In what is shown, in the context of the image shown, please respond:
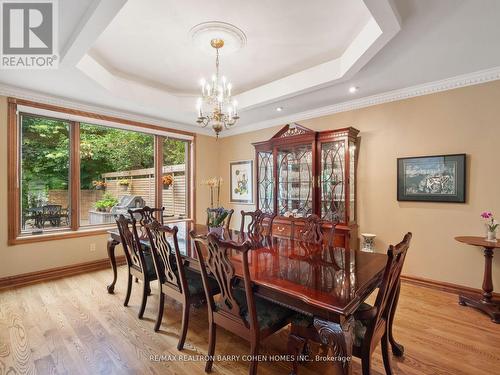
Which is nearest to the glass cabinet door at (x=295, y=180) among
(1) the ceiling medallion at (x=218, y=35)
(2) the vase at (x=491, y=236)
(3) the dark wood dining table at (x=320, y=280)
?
(3) the dark wood dining table at (x=320, y=280)

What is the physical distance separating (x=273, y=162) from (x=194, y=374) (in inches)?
126

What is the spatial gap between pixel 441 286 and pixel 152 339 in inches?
132

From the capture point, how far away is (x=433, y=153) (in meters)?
3.16

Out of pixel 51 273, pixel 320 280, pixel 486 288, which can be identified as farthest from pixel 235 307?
pixel 51 273

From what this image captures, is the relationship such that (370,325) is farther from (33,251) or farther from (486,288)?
(33,251)

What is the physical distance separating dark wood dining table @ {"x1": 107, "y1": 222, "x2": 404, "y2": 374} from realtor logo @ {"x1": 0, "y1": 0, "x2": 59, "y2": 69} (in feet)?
6.76

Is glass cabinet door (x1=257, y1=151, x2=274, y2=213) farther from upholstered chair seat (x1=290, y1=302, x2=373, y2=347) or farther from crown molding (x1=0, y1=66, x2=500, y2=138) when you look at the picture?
upholstered chair seat (x1=290, y1=302, x2=373, y2=347)

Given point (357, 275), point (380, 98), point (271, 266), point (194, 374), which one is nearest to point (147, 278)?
point (194, 374)

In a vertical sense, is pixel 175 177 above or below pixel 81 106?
below

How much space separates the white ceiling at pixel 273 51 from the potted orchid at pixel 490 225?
→ 1616mm

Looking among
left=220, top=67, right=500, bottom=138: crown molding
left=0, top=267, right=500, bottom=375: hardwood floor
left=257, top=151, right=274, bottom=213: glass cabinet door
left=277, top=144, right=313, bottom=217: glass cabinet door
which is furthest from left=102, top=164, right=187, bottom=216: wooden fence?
left=277, top=144, right=313, bottom=217: glass cabinet door

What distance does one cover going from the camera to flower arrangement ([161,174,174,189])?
4926 millimetres

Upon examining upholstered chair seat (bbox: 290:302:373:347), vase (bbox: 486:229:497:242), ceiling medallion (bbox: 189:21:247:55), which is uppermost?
ceiling medallion (bbox: 189:21:247:55)

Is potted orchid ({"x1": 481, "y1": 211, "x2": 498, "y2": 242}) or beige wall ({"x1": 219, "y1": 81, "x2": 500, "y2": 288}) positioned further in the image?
beige wall ({"x1": 219, "y1": 81, "x2": 500, "y2": 288})
